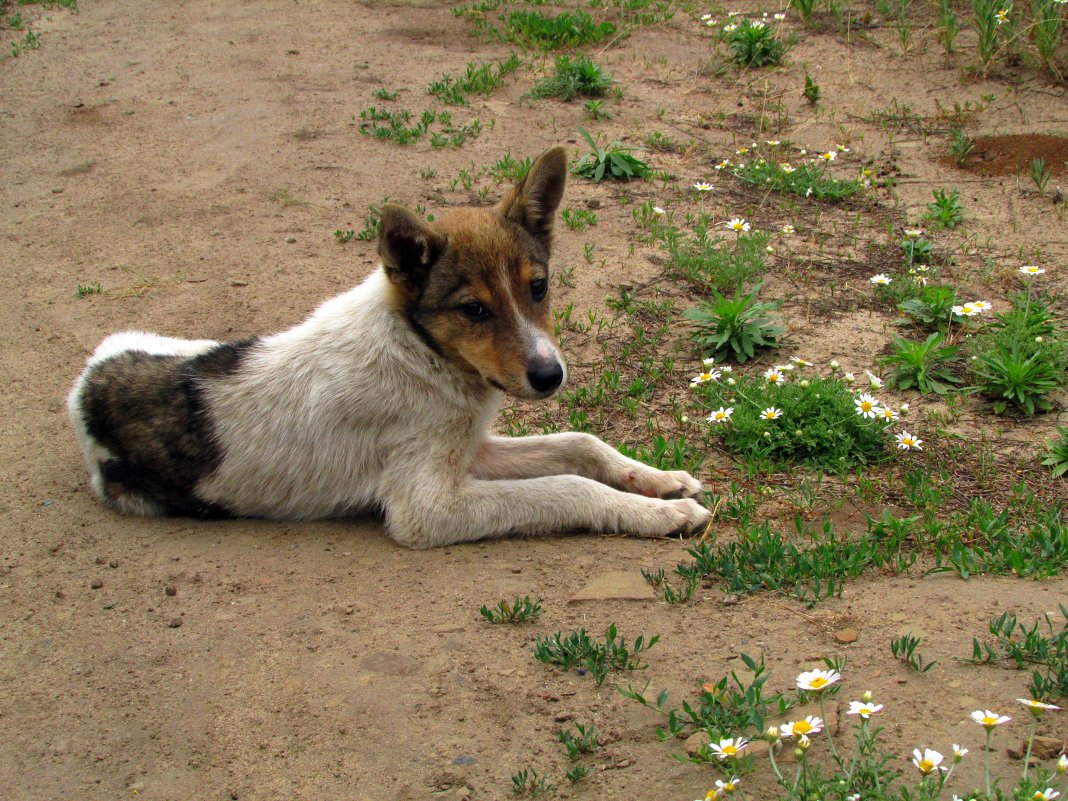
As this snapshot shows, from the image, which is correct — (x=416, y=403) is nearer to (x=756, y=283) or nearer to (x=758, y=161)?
(x=756, y=283)

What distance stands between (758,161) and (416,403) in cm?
519

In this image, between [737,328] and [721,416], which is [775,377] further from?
[737,328]

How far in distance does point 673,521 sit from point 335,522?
1.90m

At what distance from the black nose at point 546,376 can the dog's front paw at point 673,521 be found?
85 cm

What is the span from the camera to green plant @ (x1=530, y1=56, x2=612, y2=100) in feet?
35.8

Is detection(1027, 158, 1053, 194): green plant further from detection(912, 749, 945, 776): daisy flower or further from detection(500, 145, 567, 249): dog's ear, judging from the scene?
detection(912, 749, 945, 776): daisy flower

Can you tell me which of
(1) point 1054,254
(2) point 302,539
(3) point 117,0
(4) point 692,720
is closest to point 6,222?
(2) point 302,539

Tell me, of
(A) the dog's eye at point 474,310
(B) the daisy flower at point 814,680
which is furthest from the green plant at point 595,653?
(A) the dog's eye at point 474,310

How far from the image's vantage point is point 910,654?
378cm

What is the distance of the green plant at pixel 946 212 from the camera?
27.7ft

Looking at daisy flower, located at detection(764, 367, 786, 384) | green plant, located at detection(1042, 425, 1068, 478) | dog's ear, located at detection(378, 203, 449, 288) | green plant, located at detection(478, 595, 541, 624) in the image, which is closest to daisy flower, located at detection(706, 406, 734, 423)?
daisy flower, located at detection(764, 367, 786, 384)

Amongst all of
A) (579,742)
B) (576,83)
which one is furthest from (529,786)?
(576,83)

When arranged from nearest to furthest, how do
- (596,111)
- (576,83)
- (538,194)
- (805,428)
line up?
(538,194), (805,428), (596,111), (576,83)

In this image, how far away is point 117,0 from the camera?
14.2 meters
